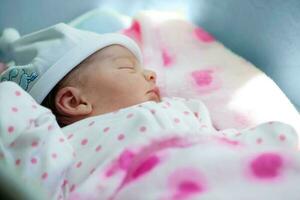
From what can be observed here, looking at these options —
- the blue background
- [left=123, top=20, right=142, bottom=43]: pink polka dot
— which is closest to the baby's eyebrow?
[left=123, top=20, right=142, bottom=43]: pink polka dot

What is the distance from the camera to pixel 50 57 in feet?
3.52

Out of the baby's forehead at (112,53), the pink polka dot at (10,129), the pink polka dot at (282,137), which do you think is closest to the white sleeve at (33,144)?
the pink polka dot at (10,129)

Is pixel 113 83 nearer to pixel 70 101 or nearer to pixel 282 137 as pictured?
pixel 70 101

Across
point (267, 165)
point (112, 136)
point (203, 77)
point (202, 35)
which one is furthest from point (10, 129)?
point (202, 35)

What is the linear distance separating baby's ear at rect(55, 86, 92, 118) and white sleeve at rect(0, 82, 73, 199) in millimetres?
127

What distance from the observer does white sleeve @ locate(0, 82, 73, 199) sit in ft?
2.71

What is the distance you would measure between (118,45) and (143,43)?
0.24 meters

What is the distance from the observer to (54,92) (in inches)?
42.6

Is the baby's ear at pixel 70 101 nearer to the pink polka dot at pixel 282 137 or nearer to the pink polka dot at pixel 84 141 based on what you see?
the pink polka dot at pixel 84 141

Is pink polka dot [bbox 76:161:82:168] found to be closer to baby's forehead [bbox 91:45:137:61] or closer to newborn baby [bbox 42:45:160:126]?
newborn baby [bbox 42:45:160:126]

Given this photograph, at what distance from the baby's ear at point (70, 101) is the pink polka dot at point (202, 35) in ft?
1.51

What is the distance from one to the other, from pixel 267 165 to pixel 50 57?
0.51m

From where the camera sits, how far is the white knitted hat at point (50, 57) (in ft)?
3.49

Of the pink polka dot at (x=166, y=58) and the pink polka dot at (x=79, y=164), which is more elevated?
the pink polka dot at (x=79, y=164)
